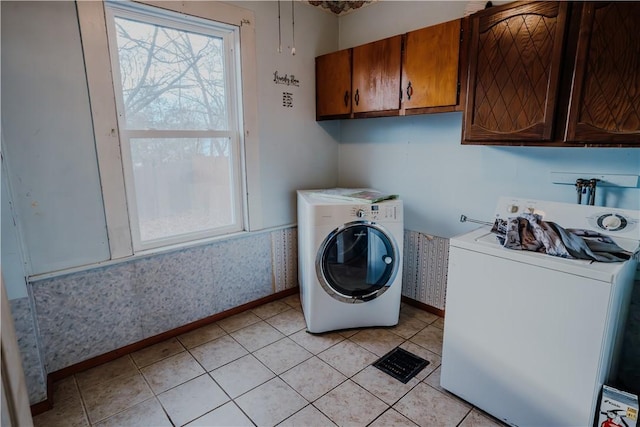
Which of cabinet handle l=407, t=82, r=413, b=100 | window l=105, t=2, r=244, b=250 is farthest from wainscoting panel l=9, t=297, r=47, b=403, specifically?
cabinet handle l=407, t=82, r=413, b=100

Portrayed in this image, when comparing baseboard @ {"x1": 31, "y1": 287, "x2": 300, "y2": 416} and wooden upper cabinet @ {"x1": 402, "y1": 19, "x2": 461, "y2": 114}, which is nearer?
baseboard @ {"x1": 31, "y1": 287, "x2": 300, "y2": 416}

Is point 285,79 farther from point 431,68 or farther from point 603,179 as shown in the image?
point 603,179

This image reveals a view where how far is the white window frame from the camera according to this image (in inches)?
71.7

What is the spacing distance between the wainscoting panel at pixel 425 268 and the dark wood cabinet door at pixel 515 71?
3.15 feet

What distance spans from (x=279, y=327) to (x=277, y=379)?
1.87 ft

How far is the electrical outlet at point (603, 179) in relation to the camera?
1672 mm

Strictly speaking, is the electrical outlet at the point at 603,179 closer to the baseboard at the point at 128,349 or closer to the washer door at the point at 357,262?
the washer door at the point at 357,262

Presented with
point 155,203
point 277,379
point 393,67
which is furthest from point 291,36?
point 277,379

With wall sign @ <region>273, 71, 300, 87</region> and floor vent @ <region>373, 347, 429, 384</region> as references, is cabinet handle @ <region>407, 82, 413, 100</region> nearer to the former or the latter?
wall sign @ <region>273, 71, 300, 87</region>

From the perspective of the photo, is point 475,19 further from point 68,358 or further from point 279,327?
point 68,358

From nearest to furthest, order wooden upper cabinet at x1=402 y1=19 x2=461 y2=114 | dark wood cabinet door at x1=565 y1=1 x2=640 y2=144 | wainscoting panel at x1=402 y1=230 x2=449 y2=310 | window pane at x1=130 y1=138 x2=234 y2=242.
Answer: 1. dark wood cabinet door at x1=565 y1=1 x2=640 y2=144
2. wooden upper cabinet at x1=402 y1=19 x2=461 y2=114
3. window pane at x1=130 y1=138 x2=234 y2=242
4. wainscoting panel at x1=402 y1=230 x2=449 y2=310

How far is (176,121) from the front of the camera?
7.43 feet

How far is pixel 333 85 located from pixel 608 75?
176 cm

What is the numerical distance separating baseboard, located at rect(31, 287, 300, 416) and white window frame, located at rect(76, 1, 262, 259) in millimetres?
615
